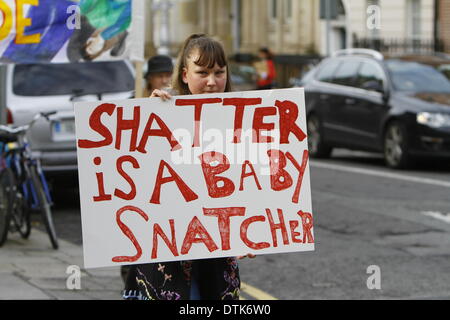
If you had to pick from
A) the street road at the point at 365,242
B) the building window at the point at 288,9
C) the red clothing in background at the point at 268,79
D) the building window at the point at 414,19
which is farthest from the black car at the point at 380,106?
the building window at the point at 288,9

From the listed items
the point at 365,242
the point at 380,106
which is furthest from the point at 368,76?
the point at 365,242

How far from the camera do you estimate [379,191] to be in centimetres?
1349

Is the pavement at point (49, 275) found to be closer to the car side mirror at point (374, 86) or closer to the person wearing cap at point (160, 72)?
the person wearing cap at point (160, 72)

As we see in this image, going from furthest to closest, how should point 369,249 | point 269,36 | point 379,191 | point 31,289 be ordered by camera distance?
point 269,36
point 379,191
point 369,249
point 31,289

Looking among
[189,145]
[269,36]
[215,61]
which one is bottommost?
[269,36]

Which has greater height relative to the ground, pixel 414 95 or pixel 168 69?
pixel 168 69

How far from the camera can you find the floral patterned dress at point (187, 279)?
4.29m

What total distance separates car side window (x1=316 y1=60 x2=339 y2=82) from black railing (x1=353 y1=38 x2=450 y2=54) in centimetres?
1429

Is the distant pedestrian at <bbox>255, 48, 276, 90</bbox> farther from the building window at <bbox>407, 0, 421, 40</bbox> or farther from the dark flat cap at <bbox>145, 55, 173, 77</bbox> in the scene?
the dark flat cap at <bbox>145, 55, 173, 77</bbox>

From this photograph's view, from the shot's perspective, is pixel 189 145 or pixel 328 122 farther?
pixel 328 122
